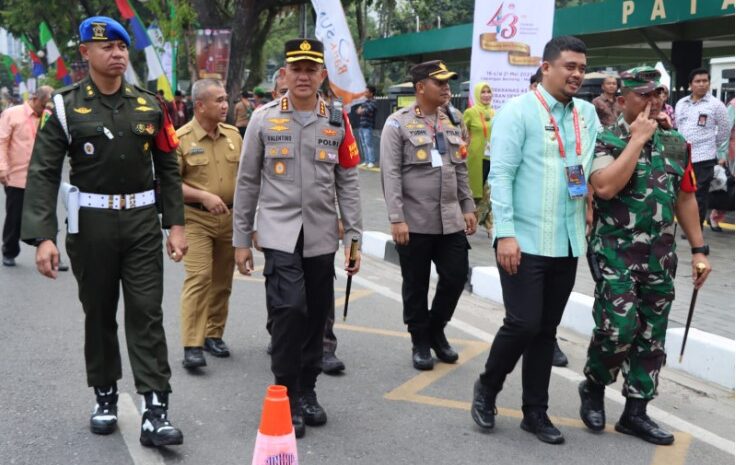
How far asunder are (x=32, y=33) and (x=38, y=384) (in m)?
44.4

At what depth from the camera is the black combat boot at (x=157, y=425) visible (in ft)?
14.0

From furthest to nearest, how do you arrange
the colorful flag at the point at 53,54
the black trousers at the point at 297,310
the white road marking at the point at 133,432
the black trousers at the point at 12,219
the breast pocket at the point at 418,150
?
the colorful flag at the point at 53,54 < the black trousers at the point at 12,219 < the breast pocket at the point at 418,150 < the black trousers at the point at 297,310 < the white road marking at the point at 133,432

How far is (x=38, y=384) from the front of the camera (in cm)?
536

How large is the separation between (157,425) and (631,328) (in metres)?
2.32

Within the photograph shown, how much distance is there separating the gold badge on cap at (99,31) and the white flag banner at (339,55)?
214 inches

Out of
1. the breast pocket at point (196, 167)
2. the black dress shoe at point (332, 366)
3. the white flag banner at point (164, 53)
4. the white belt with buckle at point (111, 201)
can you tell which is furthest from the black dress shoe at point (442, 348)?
the white flag banner at point (164, 53)

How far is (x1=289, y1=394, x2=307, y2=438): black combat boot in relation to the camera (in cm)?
453

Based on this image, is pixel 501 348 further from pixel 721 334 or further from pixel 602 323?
pixel 721 334

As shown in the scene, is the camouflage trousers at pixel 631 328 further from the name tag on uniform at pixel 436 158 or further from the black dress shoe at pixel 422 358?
the name tag on uniform at pixel 436 158

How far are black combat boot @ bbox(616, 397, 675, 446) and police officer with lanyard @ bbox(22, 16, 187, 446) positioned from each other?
7.34 ft

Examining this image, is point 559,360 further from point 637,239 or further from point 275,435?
point 275,435

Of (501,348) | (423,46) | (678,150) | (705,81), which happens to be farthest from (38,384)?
(423,46)

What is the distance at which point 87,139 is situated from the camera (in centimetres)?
427

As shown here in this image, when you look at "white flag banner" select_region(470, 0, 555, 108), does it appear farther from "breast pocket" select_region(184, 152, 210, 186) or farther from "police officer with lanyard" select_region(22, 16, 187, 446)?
"police officer with lanyard" select_region(22, 16, 187, 446)
